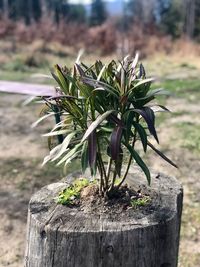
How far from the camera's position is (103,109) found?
1712 millimetres

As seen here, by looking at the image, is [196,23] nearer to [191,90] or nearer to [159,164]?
[191,90]

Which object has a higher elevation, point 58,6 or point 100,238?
point 58,6

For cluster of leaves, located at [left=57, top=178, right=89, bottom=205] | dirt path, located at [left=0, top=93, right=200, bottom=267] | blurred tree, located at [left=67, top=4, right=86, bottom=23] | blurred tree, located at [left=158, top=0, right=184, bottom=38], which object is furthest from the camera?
blurred tree, located at [left=67, top=4, right=86, bottom=23]

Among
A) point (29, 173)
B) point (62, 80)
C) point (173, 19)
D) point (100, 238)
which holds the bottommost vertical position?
point (29, 173)

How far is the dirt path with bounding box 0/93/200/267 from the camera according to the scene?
9.74 ft

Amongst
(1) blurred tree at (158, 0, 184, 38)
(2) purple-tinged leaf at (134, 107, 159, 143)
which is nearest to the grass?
(2) purple-tinged leaf at (134, 107, 159, 143)

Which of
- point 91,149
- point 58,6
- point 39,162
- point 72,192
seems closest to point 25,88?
point 39,162

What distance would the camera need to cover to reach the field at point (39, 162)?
9.93 feet

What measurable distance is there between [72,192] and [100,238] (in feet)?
1.10

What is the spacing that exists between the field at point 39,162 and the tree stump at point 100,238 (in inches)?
19.8

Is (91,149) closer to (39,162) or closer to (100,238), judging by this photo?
(100,238)

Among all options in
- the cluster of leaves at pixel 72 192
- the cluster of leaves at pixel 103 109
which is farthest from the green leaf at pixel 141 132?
the cluster of leaves at pixel 72 192

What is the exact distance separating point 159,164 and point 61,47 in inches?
484

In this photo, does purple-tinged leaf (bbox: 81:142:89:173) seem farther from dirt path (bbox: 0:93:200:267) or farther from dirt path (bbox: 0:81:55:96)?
dirt path (bbox: 0:81:55:96)
